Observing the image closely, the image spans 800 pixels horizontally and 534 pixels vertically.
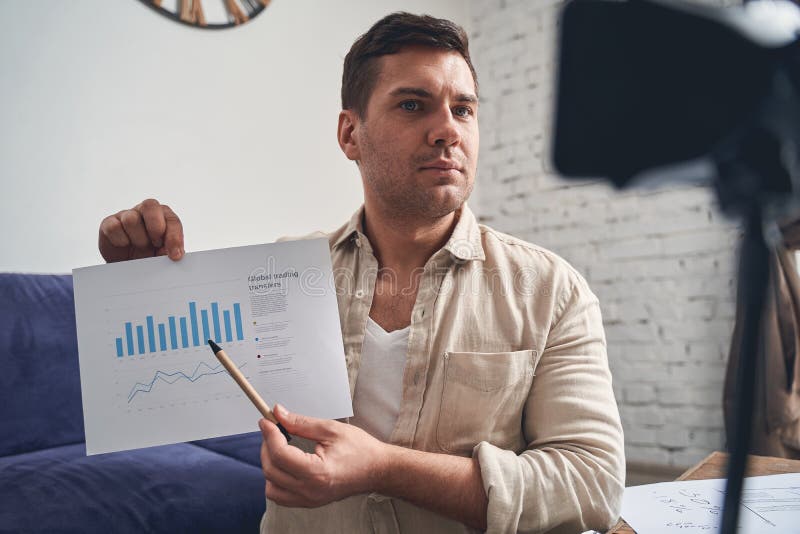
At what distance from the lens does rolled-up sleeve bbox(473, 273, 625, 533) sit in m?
0.76

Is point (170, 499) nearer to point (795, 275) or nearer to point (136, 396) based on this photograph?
point (136, 396)

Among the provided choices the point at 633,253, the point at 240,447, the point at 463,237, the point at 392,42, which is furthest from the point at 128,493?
the point at 633,253

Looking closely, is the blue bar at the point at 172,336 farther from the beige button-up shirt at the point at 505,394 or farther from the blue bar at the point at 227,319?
the beige button-up shirt at the point at 505,394

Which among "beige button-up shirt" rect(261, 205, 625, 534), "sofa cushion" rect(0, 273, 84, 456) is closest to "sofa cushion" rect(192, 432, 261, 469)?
"sofa cushion" rect(0, 273, 84, 456)

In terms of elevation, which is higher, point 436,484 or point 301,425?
point 301,425

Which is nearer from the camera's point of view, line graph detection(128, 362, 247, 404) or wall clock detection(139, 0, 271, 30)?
line graph detection(128, 362, 247, 404)

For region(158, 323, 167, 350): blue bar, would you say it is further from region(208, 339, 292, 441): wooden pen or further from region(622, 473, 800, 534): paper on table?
region(622, 473, 800, 534): paper on table

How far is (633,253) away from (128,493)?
6.78ft

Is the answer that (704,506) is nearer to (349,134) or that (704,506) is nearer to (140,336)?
(140,336)

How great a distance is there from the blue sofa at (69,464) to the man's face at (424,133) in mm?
696

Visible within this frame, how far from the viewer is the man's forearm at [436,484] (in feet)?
2.46

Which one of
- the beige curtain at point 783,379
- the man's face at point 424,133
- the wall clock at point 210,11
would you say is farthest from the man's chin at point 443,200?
the wall clock at point 210,11

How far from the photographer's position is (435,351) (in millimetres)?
933

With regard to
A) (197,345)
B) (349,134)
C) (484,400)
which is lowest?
(484,400)
